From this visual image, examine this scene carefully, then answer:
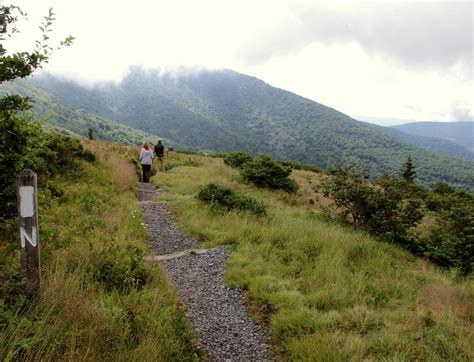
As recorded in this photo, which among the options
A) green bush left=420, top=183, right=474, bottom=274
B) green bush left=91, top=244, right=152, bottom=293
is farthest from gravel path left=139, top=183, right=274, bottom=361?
green bush left=420, top=183, right=474, bottom=274

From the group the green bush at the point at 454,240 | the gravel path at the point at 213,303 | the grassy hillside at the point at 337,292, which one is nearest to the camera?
the grassy hillside at the point at 337,292

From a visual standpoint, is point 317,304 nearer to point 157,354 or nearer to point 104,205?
point 157,354

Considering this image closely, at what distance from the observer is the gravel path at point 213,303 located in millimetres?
4184

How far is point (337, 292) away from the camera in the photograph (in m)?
5.24

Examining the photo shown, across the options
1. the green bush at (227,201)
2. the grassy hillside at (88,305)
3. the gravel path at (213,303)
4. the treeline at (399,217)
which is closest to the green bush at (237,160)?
the green bush at (227,201)

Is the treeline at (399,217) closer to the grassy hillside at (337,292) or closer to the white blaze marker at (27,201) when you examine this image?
the grassy hillside at (337,292)

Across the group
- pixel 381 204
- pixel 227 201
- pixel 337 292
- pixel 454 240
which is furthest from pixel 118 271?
pixel 454 240

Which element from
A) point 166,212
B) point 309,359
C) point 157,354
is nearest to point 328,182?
point 166,212

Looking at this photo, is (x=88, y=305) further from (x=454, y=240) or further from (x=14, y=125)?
(x=454, y=240)

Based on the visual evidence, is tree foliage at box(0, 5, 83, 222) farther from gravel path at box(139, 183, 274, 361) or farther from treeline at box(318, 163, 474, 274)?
treeline at box(318, 163, 474, 274)

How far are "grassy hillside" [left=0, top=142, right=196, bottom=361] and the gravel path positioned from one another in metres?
0.42

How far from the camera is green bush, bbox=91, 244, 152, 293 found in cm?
456

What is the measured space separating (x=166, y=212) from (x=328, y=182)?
203 inches

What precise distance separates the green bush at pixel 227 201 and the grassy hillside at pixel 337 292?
355 mm
